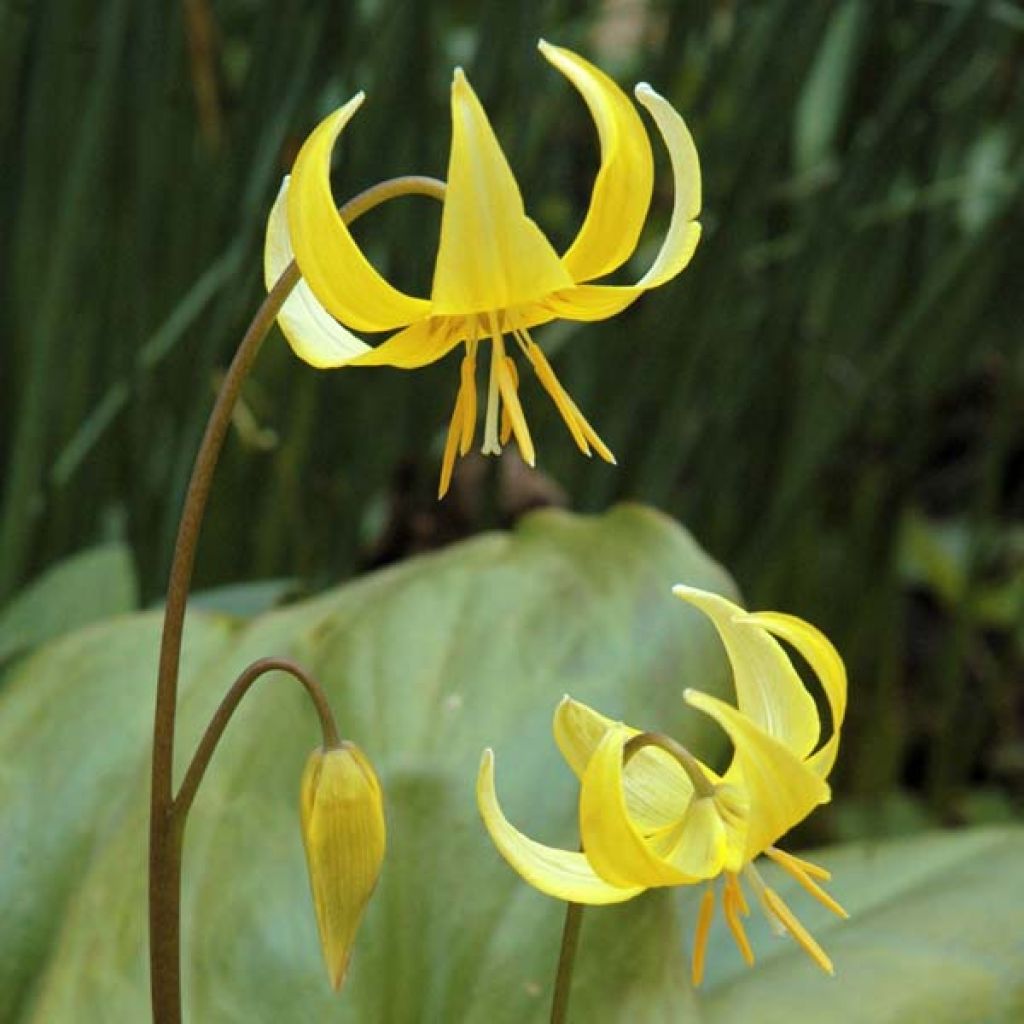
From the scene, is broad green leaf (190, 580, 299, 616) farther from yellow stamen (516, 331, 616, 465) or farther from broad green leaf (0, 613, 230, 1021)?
yellow stamen (516, 331, 616, 465)

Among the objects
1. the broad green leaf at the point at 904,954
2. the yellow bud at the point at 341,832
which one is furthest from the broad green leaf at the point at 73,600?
the yellow bud at the point at 341,832

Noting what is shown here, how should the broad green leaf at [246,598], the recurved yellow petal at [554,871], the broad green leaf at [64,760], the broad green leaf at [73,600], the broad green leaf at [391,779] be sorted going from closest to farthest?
the recurved yellow petal at [554,871] → the broad green leaf at [391,779] → the broad green leaf at [64,760] → the broad green leaf at [73,600] → the broad green leaf at [246,598]

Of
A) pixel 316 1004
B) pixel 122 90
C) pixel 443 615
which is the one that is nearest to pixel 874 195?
pixel 122 90

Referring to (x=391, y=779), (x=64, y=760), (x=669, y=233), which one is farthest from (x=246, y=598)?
(x=669, y=233)

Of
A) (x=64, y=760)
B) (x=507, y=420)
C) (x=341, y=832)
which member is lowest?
(x=64, y=760)

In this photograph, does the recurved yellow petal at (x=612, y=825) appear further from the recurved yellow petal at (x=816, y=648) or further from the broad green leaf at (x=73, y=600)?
the broad green leaf at (x=73, y=600)

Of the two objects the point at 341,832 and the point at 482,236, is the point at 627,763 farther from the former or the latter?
the point at 482,236

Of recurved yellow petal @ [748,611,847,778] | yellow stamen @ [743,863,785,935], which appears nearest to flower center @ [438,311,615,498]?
recurved yellow petal @ [748,611,847,778]
